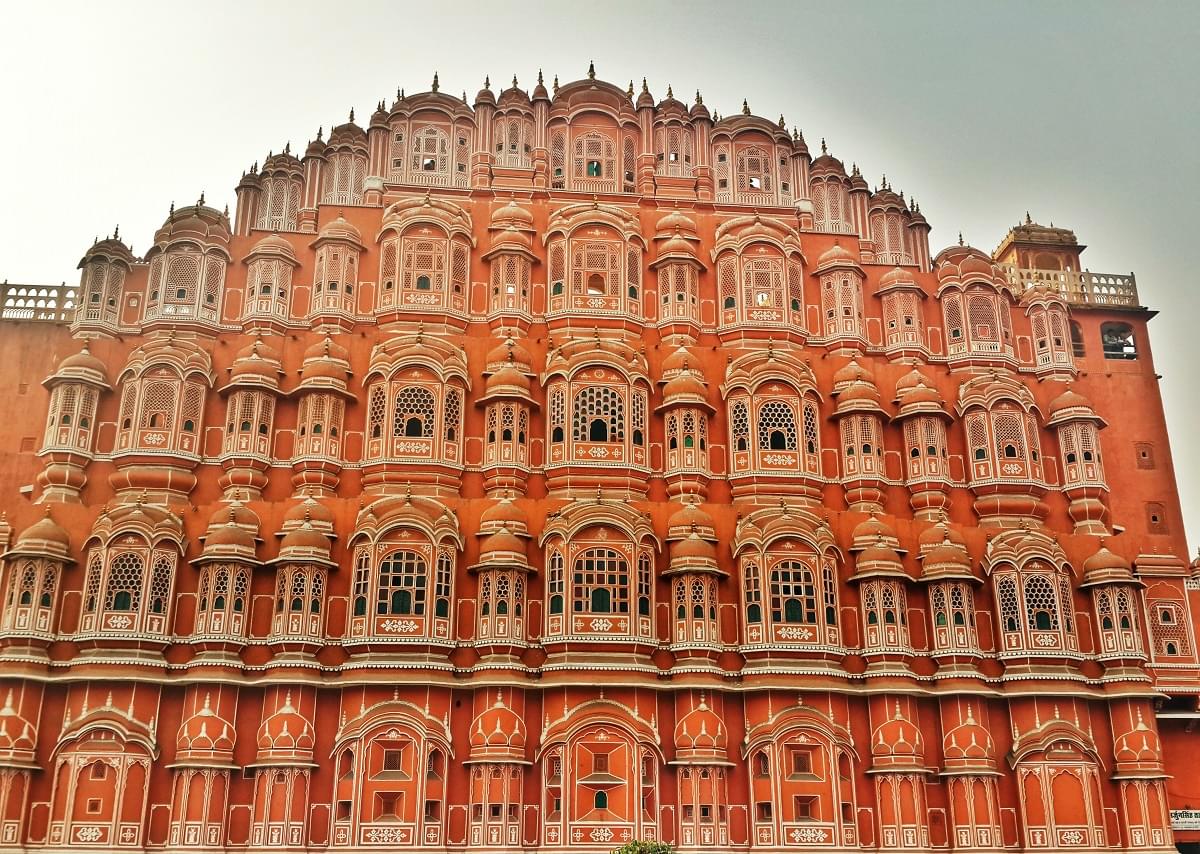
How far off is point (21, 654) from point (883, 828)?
2158 cm

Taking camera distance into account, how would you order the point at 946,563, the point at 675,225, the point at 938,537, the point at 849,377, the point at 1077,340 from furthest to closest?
the point at 1077,340, the point at 675,225, the point at 849,377, the point at 938,537, the point at 946,563

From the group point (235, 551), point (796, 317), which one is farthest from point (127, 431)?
point (796, 317)

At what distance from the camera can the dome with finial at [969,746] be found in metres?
29.1

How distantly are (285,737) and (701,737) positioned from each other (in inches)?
401

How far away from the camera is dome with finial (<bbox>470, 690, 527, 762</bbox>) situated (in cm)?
2789

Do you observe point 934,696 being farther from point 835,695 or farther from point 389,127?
point 389,127

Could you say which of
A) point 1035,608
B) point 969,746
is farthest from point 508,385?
point 1035,608

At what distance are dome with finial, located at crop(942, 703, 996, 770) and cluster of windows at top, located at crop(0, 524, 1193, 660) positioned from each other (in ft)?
6.20

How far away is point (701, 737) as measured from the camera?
28.5 m

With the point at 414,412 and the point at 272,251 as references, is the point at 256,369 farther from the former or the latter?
the point at 414,412

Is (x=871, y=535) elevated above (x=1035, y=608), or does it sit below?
above

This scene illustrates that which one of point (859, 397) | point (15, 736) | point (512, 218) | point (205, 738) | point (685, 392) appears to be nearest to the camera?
point (15, 736)

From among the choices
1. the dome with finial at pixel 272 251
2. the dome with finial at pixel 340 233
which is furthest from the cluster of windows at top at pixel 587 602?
the dome with finial at pixel 340 233

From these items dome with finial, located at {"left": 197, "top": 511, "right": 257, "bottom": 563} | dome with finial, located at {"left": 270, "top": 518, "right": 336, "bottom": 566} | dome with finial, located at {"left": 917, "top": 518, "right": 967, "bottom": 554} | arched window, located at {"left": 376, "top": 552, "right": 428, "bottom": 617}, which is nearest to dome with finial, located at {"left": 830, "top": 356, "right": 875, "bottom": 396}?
dome with finial, located at {"left": 917, "top": 518, "right": 967, "bottom": 554}
